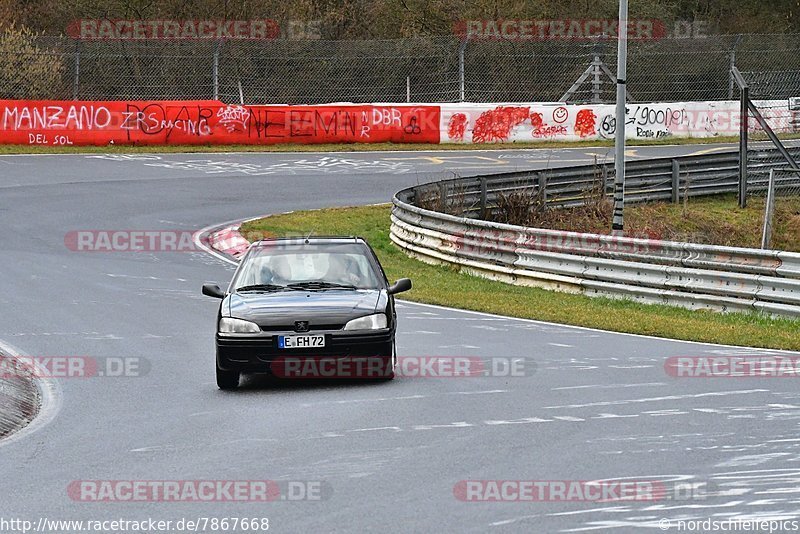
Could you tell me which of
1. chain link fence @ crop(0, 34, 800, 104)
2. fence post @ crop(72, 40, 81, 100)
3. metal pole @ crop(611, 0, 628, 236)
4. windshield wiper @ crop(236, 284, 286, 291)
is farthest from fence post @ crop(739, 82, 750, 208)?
fence post @ crop(72, 40, 81, 100)

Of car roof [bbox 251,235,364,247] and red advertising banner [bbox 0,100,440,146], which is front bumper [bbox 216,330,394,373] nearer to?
car roof [bbox 251,235,364,247]

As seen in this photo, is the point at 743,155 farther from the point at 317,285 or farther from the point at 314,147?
the point at 317,285

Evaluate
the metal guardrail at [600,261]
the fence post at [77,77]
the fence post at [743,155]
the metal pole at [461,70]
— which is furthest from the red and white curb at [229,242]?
the metal pole at [461,70]

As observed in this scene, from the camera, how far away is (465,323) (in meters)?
16.9

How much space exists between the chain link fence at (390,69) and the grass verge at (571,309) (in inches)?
650

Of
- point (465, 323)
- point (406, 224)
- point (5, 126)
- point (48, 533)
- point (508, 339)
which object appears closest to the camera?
point (48, 533)

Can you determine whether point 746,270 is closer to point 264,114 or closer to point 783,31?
point 264,114

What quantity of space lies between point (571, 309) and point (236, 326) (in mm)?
7232

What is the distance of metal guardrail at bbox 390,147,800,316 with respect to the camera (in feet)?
59.1

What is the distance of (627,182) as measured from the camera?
3092 centimetres

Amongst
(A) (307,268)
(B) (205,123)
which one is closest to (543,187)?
(B) (205,123)

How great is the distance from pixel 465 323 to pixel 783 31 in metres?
50.9

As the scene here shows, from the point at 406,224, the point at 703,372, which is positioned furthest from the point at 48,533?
the point at 406,224

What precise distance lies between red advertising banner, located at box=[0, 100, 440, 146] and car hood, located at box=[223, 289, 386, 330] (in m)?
26.9
